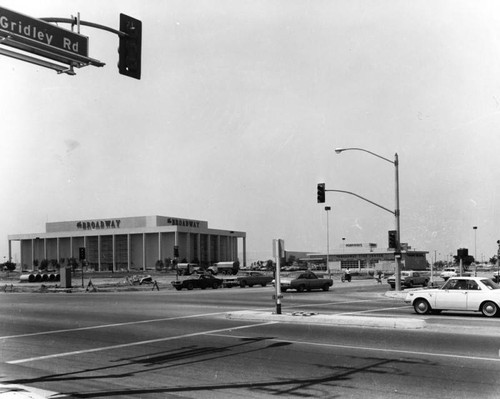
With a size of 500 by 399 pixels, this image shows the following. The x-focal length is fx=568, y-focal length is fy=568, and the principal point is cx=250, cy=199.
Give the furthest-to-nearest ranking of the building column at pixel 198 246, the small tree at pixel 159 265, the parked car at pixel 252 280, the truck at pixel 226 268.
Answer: the building column at pixel 198 246
the small tree at pixel 159 265
the truck at pixel 226 268
the parked car at pixel 252 280

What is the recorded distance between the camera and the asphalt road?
864 cm

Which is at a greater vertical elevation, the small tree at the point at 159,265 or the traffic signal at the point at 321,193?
the traffic signal at the point at 321,193

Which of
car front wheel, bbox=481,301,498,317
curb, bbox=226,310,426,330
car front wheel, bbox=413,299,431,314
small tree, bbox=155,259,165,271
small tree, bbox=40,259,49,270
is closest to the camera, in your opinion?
curb, bbox=226,310,426,330

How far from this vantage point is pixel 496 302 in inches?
757

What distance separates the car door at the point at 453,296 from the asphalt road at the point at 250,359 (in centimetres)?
101

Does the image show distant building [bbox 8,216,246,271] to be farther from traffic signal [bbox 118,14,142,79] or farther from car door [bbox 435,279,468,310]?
traffic signal [bbox 118,14,142,79]

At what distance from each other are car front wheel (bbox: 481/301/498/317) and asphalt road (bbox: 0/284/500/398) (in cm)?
78

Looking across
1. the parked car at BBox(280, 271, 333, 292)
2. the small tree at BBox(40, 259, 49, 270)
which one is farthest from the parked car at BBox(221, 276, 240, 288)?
the small tree at BBox(40, 259, 49, 270)

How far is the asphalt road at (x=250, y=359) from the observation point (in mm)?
8641

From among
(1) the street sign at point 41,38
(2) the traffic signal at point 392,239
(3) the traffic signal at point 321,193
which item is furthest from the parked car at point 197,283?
(1) the street sign at point 41,38

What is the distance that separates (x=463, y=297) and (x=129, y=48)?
1468cm

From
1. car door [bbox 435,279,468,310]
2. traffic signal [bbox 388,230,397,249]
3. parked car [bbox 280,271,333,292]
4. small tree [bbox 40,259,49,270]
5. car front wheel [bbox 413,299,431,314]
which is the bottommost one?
small tree [bbox 40,259,49,270]

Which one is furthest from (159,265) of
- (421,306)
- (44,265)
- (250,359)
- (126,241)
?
(250,359)

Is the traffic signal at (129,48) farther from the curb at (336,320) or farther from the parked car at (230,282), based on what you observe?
the parked car at (230,282)
